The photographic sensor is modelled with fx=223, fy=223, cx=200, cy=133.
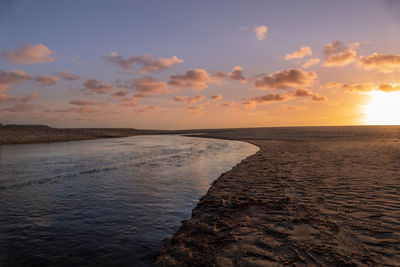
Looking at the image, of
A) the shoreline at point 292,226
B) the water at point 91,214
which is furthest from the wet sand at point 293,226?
the water at point 91,214

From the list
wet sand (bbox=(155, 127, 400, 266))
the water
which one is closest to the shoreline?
wet sand (bbox=(155, 127, 400, 266))

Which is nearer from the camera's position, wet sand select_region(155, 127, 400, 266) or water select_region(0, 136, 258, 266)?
wet sand select_region(155, 127, 400, 266)

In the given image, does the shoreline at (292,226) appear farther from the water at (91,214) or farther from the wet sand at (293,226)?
the water at (91,214)

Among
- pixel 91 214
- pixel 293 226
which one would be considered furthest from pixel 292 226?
pixel 91 214

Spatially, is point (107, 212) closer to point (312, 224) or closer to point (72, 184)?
point (72, 184)

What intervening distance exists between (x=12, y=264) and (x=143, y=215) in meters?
3.73

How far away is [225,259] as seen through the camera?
506 cm

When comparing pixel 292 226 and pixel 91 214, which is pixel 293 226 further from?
pixel 91 214

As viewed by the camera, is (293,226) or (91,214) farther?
(91,214)

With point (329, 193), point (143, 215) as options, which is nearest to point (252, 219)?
point (143, 215)

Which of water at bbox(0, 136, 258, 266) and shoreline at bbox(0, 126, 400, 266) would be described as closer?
shoreline at bbox(0, 126, 400, 266)

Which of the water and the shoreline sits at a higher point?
the shoreline

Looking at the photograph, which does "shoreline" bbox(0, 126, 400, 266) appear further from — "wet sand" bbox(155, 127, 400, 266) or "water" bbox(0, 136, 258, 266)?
"water" bbox(0, 136, 258, 266)

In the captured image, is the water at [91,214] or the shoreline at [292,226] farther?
the water at [91,214]
